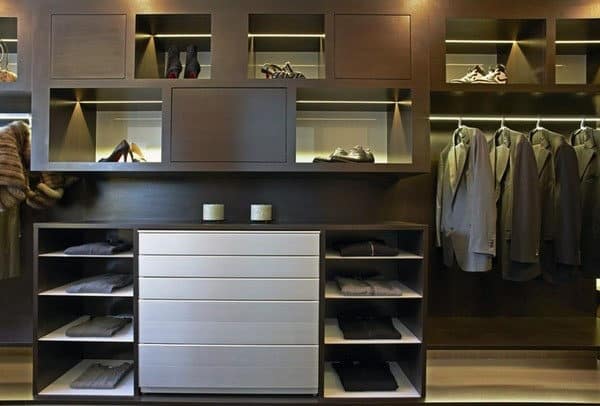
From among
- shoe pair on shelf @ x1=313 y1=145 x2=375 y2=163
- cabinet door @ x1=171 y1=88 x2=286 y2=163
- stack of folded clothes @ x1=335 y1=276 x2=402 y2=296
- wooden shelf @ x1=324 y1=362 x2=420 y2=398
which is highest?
cabinet door @ x1=171 y1=88 x2=286 y2=163

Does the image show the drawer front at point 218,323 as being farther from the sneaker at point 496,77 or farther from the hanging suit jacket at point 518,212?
the sneaker at point 496,77

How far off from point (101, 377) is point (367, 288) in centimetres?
155

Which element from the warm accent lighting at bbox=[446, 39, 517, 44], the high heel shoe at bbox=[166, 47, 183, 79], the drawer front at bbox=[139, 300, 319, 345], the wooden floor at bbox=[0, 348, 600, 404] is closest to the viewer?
the drawer front at bbox=[139, 300, 319, 345]

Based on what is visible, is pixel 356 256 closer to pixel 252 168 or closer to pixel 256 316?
pixel 256 316

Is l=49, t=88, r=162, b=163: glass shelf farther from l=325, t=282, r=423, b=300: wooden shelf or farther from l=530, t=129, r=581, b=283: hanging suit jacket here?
l=530, t=129, r=581, b=283: hanging suit jacket

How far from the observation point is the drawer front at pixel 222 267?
6.25ft

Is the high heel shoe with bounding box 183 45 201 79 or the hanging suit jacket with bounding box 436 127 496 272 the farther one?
the high heel shoe with bounding box 183 45 201 79

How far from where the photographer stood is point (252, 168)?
200 centimetres

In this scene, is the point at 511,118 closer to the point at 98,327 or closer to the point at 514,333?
the point at 514,333

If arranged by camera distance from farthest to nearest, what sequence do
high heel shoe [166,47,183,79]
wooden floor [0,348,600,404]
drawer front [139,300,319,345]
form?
high heel shoe [166,47,183,79], wooden floor [0,348,600,404], drawer front [139,300,319,345]

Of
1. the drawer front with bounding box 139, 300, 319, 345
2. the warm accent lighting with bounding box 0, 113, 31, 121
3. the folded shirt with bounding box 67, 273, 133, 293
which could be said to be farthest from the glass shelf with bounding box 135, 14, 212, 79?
the drawer front with bounding box 139, 300, 319, 345

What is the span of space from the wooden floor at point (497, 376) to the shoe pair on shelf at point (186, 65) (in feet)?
6.21

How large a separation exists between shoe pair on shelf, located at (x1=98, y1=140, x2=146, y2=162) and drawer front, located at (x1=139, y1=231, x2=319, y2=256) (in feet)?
1.69

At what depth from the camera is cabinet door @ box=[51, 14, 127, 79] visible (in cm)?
199
